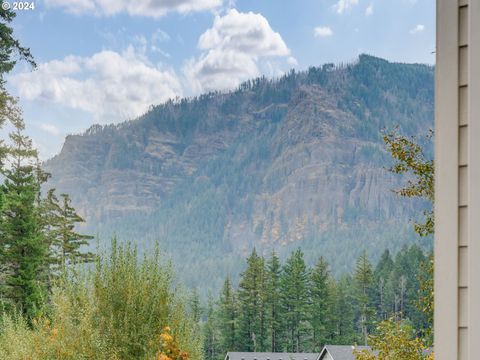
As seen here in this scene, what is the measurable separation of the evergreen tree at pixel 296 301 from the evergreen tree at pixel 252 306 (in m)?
0.85

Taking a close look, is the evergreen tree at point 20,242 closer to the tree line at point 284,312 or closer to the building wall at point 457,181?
the building wall at point 457,181

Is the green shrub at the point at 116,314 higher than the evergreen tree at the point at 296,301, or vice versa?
the green shrub at the point at 116,314

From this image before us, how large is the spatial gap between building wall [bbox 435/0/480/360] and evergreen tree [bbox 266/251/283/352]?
23003 millimetres

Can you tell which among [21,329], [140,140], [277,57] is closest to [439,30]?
[21,329]

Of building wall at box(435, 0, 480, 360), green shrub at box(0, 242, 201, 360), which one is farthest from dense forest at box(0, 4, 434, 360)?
building wall at box(435, 0, 480, 360)

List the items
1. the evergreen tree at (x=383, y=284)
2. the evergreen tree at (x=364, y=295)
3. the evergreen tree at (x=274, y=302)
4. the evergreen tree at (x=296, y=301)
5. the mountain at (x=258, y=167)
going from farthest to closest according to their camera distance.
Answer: the mountain at (x=258, y=167), the evergreen tree at (x=383, y=284), the evergreen tree at (x=364, y=295), the evergreen tree at (x=274, y=302), the evergreen tree at (x=296, y=301)

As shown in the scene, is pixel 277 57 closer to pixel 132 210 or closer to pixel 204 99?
pixel 204 99

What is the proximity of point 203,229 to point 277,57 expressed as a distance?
26.6m

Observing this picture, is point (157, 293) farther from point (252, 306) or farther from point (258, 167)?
point (258, 167)

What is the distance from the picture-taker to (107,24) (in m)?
79.6

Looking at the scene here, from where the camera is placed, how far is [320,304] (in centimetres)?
2341

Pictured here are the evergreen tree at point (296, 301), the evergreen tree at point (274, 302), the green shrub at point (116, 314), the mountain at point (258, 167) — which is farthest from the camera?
the mountain at point (258, 167)

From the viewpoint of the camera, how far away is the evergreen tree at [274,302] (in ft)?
78.0

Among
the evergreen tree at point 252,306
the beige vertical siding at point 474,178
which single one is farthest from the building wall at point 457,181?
the evergreen tree at point 252,306
